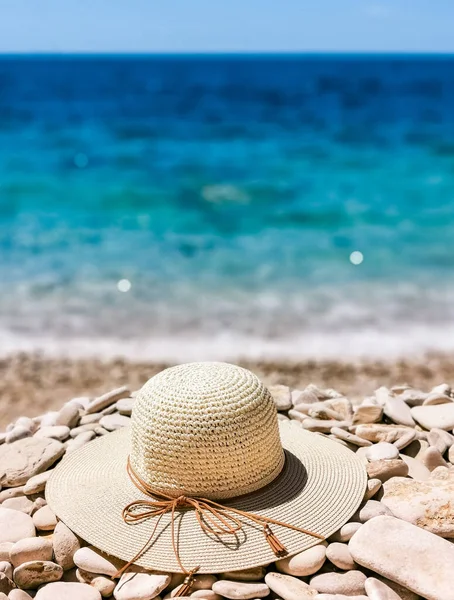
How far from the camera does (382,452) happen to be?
9.29ft

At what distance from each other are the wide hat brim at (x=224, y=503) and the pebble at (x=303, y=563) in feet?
0.08

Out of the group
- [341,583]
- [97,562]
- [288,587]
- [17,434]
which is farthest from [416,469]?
[17,434]

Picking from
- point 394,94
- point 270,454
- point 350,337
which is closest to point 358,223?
point 350,337

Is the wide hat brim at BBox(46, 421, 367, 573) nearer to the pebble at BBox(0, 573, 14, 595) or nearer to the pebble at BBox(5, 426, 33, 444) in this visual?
the pebble at BBox(0, 573, 14, 595)

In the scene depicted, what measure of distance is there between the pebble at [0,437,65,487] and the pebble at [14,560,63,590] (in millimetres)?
603

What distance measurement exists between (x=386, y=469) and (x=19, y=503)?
4.55 ft

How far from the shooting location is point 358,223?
8.79 meters

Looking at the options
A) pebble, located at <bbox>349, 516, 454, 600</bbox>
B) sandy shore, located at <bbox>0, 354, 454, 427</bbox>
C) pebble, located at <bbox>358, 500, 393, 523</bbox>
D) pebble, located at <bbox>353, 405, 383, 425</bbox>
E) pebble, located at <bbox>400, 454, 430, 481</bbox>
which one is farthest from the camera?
sandy shore, located at <bbox>0, 354, 454, 427</bbox>

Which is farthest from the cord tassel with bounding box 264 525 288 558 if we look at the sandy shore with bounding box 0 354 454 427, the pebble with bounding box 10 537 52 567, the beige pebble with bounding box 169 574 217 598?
the sandy shore with bounding box 0 354 454 427

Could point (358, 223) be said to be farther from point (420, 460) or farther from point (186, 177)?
point (420, 460)

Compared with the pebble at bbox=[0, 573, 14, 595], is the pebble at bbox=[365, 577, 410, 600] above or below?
above

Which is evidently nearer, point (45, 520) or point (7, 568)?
point (7, 568)

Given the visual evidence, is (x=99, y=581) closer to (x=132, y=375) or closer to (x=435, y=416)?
(x=435, y=416)

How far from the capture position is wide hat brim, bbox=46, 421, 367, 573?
2162 mm
